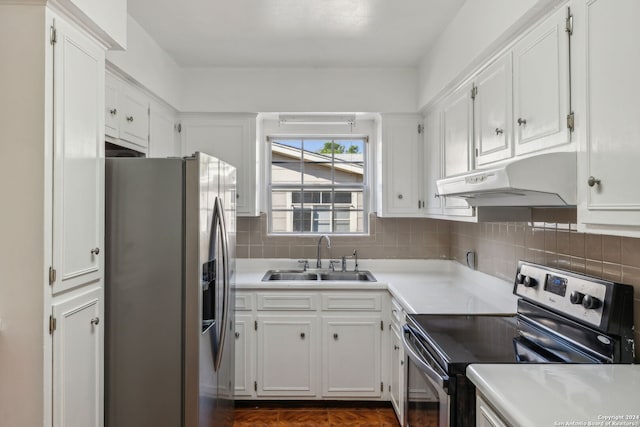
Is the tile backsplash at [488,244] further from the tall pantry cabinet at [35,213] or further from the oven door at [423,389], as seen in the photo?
the tall pantry cabinet at [35,213]

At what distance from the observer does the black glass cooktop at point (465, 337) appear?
4.83 ft

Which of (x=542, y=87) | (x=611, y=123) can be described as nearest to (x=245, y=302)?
(x=542, y=87)

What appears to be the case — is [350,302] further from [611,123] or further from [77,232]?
[611,123]

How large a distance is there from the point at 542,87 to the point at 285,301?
2.07 metres

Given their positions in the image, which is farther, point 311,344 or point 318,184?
point 318,184

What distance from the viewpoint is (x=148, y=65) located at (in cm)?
258

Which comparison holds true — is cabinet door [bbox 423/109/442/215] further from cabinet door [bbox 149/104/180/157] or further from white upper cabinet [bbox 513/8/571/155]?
cabinet door [bbox 149/104/180/157]

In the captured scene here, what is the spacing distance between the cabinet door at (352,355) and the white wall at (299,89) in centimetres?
165

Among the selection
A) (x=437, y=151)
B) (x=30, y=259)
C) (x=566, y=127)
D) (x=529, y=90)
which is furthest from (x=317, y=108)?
(x=30, y=259)

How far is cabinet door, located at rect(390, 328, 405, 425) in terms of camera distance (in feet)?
8.39

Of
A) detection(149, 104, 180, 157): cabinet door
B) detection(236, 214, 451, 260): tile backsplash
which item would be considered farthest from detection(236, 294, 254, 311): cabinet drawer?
detection(149, 104, 180, 157): cabinet door

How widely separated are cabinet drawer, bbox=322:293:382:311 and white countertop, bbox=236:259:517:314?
2.6 inches

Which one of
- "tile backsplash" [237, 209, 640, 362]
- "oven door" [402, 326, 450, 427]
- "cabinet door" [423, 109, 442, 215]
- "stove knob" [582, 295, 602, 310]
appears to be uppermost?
"cabinet door" [423, 109, 442, 215]

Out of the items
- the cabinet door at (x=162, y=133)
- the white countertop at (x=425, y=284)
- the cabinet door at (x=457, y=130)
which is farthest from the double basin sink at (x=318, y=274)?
the cabinet door at (x=162, y=133)
